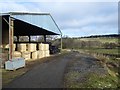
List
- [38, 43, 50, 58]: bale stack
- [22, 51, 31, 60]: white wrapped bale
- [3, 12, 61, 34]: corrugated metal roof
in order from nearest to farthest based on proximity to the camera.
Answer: [3, 12, 61, 34]: corrugated metal roof < [22, 51, 31, 60]: white wrapped bale < [38, 43, 50, 58]: bale stack

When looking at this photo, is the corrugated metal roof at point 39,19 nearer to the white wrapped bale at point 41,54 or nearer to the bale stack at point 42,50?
the bale stack at point 42,50

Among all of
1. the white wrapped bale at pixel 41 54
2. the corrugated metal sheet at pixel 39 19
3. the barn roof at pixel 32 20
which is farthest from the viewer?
the white wrapped bale at pixel 41 54

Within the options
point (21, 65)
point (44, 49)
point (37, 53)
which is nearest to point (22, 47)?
point (37, 53)

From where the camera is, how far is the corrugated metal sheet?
2997 cm

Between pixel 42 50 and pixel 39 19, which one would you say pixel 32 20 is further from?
pixel 42 50

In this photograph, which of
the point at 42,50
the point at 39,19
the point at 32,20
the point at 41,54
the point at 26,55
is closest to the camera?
the point at 32,20

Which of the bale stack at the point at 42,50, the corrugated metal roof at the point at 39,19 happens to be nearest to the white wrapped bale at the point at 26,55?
the bale stack at the point at 42,50

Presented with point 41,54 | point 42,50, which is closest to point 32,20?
point 41,54

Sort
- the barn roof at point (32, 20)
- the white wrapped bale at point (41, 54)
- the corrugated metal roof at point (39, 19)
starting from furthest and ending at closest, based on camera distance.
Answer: the white wrapped bale at point (41, 54) < the corrugated metal roof at point (39, 19) < the barn roof at point (32, 20)

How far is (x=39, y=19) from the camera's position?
36594mm

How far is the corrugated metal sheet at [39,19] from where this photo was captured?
29969 mm

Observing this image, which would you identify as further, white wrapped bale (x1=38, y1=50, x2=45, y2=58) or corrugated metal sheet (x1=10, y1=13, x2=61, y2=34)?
white wrapped bale (x1=38, y1=50, x2=45, y2=58)

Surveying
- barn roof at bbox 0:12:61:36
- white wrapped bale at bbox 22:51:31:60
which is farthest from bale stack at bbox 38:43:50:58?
white wrapped bale at bbox 22:51:31:60

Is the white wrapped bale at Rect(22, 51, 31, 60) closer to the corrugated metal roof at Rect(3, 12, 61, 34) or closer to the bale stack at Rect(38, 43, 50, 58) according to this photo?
the bale stack at Rect(38, 43, 50, 58)
